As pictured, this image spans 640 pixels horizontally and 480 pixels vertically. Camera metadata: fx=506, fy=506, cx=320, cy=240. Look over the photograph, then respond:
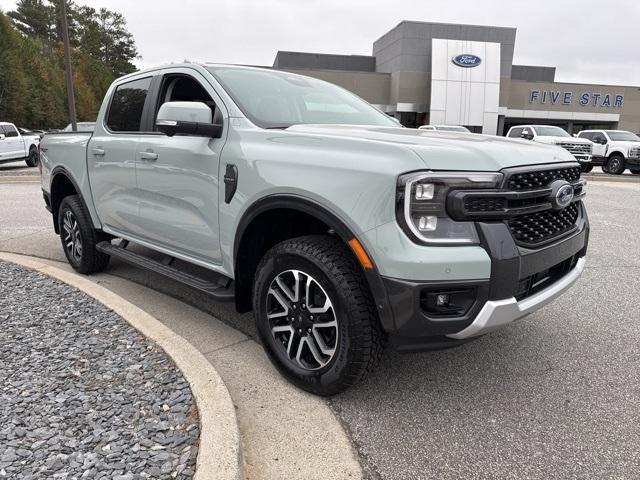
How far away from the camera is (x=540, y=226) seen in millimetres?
2592

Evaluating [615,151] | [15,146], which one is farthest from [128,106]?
[615,151]

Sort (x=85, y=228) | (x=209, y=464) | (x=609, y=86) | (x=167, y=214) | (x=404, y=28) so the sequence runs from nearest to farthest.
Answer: (x=209, y=464) < (x=167, y=214) < (x=85, y=228) < (x=404, y=28) < (x=609, y=86)

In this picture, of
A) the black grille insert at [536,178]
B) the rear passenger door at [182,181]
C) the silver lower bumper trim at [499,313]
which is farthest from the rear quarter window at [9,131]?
the silver lower bumper trim at [499,313]

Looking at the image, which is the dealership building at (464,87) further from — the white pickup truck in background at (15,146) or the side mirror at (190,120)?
the side mirror at (190,120)

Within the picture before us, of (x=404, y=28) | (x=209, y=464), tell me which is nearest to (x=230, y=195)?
(x=209, y=464)

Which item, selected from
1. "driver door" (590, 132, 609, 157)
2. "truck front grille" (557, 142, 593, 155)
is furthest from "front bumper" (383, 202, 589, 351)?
"driver door" (590, 132, 609, 157)

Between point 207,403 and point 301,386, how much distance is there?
58 centimetres

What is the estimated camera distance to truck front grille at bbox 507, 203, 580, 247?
96.3 inches

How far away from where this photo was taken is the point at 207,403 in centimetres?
252

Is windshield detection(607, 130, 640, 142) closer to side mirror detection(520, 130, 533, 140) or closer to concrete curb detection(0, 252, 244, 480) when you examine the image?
side mirror detection(520, 130, 533, 140)

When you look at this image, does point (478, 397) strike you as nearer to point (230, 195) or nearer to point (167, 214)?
point (230, 195)

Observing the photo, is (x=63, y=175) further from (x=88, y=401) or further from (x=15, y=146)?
(x=15, y=146)

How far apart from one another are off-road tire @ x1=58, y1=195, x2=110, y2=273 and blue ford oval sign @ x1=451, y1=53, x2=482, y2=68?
140 ft

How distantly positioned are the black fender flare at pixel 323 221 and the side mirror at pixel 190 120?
631 mm
